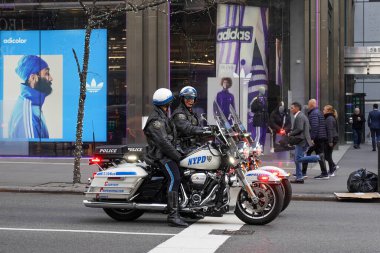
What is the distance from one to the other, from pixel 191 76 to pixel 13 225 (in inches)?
457

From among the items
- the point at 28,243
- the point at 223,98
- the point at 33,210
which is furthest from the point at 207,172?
the point at 223,98

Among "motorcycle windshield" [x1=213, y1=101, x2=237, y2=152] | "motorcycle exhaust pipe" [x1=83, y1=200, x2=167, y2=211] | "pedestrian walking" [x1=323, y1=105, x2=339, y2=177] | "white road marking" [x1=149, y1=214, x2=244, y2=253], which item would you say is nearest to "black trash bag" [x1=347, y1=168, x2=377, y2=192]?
"pedestrian walking" [x1=323, y1=105, x2=339, y2=177]

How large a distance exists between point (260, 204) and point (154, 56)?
11584 millimetres

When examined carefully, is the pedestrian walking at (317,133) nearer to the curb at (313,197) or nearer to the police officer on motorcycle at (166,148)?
the curb at (313,197)

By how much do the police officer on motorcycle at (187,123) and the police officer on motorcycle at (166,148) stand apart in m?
0.13

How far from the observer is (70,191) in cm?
1305

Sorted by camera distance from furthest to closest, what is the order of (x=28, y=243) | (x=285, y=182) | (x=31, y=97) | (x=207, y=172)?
(x=31, y=97) → (x=285, y=182) → (x=207, y=172) → (x=28, y=243)

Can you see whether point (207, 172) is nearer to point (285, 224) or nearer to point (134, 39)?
point (285, 224)

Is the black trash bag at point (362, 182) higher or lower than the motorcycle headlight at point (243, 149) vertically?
lower

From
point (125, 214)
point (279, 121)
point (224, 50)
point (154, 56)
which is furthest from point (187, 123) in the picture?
point (224, 50)

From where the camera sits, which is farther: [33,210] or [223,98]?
[223,98]

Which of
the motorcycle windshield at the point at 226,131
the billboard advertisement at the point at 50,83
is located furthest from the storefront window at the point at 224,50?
the motorcycle windshield at the point at 226,131

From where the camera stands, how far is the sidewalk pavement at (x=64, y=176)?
517 inches

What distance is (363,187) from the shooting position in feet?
41.2
